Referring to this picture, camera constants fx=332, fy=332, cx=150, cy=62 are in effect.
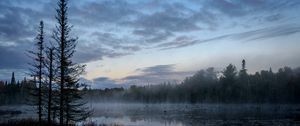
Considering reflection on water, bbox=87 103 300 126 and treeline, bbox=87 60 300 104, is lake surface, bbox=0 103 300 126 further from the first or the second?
treeline, bbox=87 60 300 104

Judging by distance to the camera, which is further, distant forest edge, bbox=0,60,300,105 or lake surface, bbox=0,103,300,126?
distant forest edge, bbox=0,60,300,105

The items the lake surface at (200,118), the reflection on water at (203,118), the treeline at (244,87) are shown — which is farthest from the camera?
the treeline at (244,87)

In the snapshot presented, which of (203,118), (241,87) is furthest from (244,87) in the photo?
(203,118)

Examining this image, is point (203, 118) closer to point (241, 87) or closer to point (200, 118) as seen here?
point (200, 118)

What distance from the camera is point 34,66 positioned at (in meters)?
35.6

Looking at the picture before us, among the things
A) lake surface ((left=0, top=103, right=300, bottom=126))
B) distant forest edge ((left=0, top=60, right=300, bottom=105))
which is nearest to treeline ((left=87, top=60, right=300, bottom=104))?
distant forest edge ((left=0, top=60, right=300, bottom=105))

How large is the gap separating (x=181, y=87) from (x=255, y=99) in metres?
57.1

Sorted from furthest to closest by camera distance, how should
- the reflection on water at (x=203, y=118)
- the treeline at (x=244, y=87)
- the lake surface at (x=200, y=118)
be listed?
the treeline at (x=244, y=87) < the reflection on water at (x=203, y=118) < the lake surface at (x=200, y=118)

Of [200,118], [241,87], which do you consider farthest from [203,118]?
[241,87]

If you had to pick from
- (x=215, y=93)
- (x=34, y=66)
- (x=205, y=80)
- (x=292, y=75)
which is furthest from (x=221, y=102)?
(x=34, y=66)

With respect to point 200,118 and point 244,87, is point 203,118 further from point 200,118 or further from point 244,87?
point 244,87

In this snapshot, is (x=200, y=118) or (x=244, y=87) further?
(x=244, y=87)

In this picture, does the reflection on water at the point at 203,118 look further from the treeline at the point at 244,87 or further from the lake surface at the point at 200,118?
the treeline at the point at 244,87

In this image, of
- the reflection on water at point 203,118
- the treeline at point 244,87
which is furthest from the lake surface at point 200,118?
the treeline at point 244,87
